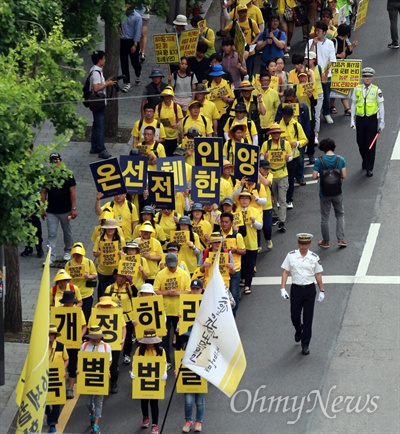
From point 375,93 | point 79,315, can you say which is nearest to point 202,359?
point 79,315

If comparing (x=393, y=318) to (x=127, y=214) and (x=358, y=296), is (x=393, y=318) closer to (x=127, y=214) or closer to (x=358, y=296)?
(x=358, y=296)

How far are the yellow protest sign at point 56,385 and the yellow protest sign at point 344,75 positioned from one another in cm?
967

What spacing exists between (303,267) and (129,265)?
2329mm

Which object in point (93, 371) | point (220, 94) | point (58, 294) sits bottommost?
point (93, 371)

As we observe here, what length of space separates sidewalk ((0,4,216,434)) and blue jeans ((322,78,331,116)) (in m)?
3.24

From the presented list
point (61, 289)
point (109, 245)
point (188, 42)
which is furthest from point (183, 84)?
point (61, 289)

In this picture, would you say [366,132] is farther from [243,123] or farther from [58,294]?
[58,294]

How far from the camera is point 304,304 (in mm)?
21797

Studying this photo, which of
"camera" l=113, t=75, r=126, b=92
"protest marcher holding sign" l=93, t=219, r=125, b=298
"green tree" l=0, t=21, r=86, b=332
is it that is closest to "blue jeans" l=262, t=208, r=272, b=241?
"protest marcher holding sign" l=93, t=219, r=125, b=298

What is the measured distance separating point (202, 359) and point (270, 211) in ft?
24.0

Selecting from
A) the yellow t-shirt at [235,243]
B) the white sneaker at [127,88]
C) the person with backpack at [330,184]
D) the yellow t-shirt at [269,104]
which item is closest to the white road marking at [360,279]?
the person with backpack at [330,184]

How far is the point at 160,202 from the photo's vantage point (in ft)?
76.5

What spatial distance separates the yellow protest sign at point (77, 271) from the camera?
2208cm

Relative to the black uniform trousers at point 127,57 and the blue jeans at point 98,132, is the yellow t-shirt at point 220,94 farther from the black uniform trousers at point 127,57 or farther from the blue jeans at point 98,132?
the black uniform trousers at point 127,57
